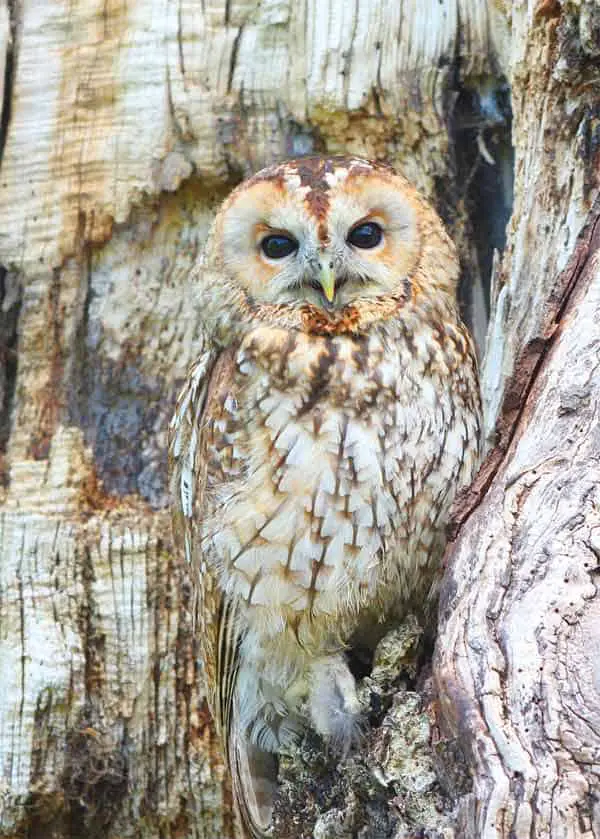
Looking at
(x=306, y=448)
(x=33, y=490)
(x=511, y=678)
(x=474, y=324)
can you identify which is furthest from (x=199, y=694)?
(x=511, y=678)

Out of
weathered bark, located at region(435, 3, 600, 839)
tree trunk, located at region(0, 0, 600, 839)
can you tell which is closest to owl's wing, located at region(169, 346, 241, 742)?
tree trunk, located at region(0, 0, 600, 839)

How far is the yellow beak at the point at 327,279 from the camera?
224 centimetres

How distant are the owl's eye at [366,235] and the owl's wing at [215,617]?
34cm

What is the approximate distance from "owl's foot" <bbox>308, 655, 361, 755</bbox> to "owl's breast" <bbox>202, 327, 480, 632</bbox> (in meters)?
0.15

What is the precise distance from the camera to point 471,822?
5.32ft

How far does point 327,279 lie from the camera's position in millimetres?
2242

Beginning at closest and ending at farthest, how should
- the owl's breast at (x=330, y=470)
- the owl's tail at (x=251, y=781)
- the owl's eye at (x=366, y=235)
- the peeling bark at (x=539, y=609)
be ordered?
the peeling bark at (x=539, y=609) < the owl's breast at (x=330, y=470) < the owl's eye at (x=366, y=235) < the owl's tail at (x=251, y=781)

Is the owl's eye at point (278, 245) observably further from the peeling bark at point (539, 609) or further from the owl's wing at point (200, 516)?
the peeling bark at point (539, 609)

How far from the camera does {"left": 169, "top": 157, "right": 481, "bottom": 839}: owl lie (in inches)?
87.1

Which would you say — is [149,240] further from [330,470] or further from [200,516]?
[330,470]

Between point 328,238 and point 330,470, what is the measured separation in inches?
17.0

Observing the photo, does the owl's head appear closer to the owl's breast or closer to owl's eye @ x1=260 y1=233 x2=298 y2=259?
owl's eye @ x1=260 y1=233 x2=298 y2=259

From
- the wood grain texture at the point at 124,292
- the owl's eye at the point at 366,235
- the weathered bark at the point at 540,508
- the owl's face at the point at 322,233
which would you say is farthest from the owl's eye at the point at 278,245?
the wood grain texture at the point at 124,292

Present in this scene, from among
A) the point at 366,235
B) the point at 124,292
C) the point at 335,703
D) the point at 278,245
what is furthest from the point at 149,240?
the point at 335,703
